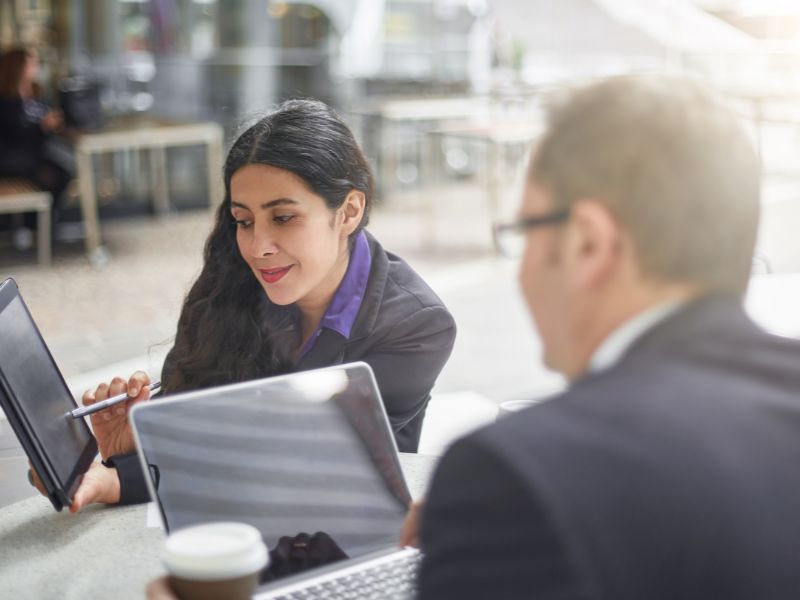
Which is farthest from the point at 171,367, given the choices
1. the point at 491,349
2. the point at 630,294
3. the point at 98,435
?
the point at 491,349

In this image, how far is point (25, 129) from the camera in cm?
640

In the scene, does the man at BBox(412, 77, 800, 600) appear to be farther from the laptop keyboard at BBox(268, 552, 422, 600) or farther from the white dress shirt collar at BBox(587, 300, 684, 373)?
the laptop keyboard at BBox(268, 552, 422, 600)

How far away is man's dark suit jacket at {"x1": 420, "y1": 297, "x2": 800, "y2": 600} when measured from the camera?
0.68m

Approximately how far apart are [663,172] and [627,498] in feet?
0.81

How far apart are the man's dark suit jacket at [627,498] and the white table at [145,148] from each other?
5.01 metres

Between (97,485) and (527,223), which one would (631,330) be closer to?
(527,223)

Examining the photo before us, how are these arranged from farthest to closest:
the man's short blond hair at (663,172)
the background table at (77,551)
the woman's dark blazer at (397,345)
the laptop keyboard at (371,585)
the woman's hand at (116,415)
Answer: the woman's dark blazer at (397,345), the woman's hand at (116,415), the background table at (77,551), the laptop keyboard at (371,585), the man's short blond hair at (663,172)

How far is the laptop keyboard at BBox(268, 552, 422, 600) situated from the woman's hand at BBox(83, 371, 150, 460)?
55 centimetres

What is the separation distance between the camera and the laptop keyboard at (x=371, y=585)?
3.84 feet

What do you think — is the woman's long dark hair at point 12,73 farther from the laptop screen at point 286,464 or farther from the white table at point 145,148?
the laptop screen at point 286,464

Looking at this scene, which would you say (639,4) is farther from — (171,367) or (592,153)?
(592,153)

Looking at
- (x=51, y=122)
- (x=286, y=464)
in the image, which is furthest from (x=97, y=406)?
(x=51, y=122)

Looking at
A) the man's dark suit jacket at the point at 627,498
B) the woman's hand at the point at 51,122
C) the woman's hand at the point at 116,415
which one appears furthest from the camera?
the woman's hand at the point at 51,122

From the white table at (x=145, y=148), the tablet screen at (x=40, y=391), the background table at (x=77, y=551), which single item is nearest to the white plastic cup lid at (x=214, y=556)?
the background table at (x=77, y=551)
